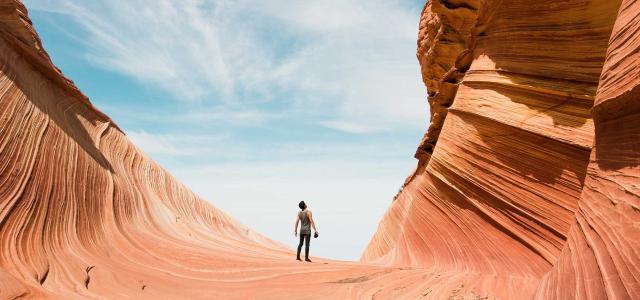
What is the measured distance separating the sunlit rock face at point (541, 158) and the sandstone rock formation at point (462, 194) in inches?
0.9

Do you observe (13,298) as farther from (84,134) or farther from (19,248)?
(84,134)

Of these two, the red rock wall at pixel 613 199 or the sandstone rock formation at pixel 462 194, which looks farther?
the sandstone rock formation at pixel 462 194

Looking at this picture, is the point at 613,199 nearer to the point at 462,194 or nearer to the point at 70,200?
the point at 462,194

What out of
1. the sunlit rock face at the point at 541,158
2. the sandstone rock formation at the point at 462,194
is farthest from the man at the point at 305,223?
the sunlit rock face at the point at 541,158

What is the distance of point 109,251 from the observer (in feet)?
28.4

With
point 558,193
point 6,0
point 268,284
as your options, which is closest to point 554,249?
point 558,193

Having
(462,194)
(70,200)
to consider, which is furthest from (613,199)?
(70,200)

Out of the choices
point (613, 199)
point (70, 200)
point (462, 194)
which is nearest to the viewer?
point (613, 199)

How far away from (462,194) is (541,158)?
2087 millimetres

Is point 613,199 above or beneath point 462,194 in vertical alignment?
beneath

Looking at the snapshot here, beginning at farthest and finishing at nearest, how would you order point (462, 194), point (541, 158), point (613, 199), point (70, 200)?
1. point (462, 194)
2. point (70, 200)
3. point (541, 158)
4. point (613, 199)

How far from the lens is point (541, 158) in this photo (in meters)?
8.09

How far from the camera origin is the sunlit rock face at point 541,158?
13.7 ft

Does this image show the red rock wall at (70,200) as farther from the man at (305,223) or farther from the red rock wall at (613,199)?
the red rock wall at (613,199)
